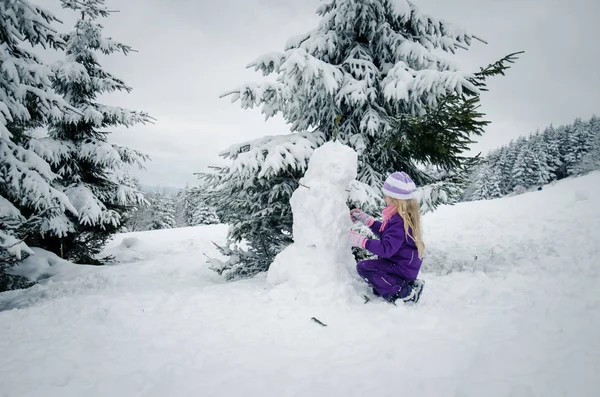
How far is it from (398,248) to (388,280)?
50 centimetres

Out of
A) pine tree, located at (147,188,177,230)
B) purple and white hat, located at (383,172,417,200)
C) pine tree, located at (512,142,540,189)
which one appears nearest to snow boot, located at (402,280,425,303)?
purple and white hat, located at (383,172,417,200)

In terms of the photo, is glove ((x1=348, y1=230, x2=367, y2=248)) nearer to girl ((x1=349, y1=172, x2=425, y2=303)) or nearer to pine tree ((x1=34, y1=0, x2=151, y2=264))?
girl ((x1=349, y1=172, x2=425, y2=303))

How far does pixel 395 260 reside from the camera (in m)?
3.69

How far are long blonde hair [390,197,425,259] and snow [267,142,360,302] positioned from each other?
2.73ft

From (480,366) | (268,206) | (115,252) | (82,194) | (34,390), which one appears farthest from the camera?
(115,252)

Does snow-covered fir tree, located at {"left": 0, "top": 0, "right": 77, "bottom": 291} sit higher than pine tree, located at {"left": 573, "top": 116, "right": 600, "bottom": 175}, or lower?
lower

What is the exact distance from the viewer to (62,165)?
905 cm

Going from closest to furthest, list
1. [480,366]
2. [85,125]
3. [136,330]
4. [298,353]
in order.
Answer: [480,366]
[298,353]
[136,330]
[85,125]

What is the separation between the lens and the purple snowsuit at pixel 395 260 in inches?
141

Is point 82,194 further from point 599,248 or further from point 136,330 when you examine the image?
point 599,248

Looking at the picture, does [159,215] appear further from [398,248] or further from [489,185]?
[489,185]

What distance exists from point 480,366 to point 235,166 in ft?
13.2

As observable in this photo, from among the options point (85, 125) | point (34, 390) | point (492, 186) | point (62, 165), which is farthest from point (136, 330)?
point (492, 186)

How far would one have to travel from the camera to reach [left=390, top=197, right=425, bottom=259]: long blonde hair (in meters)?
3.61
